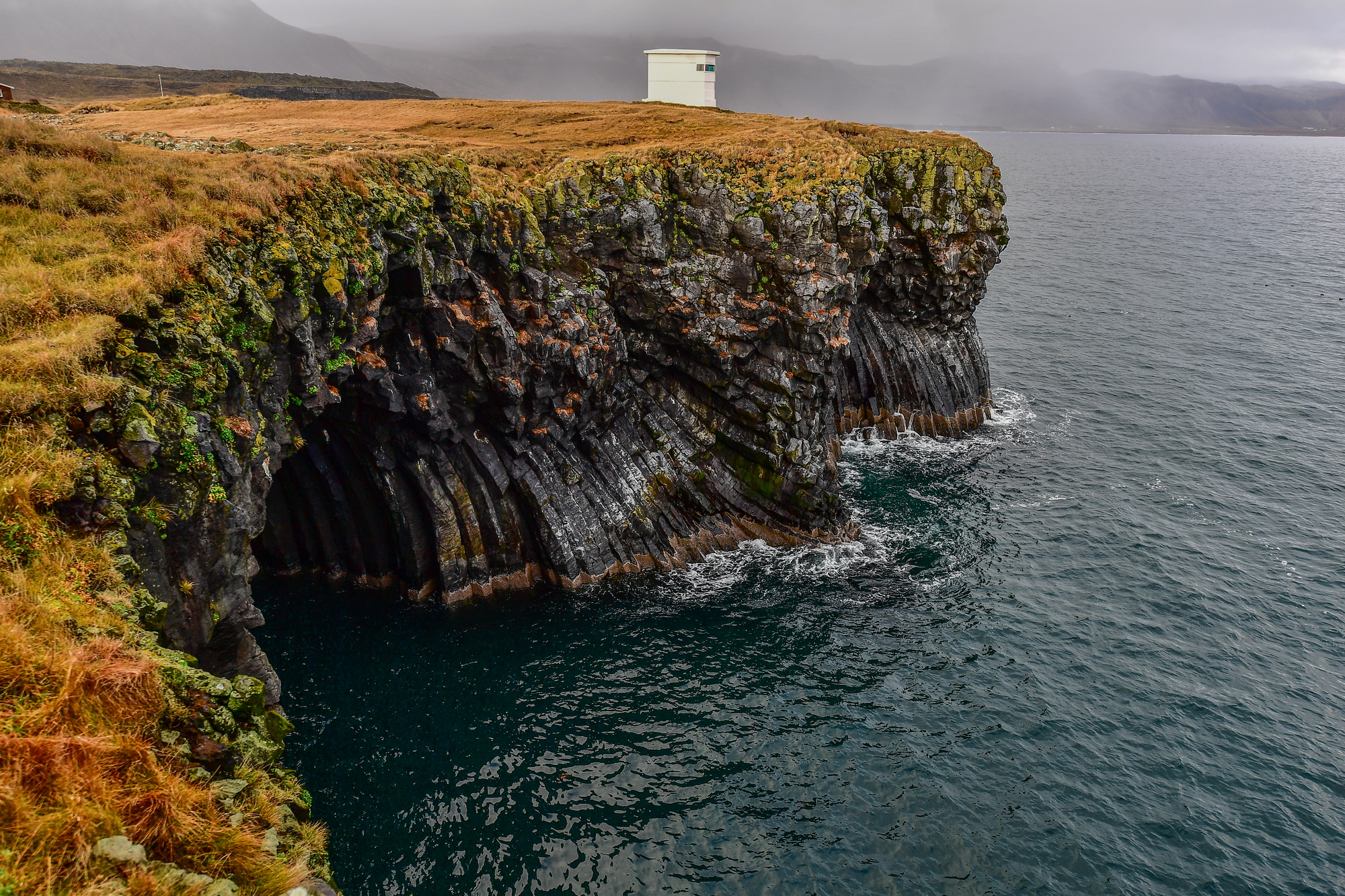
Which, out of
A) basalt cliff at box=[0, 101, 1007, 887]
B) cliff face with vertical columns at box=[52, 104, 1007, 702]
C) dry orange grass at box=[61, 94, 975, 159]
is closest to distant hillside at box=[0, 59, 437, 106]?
dry orange grass at box=[61, 94, 975, 159]

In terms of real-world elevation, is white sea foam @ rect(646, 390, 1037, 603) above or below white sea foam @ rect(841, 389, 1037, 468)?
below

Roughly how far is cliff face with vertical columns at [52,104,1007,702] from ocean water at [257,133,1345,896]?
3.65 m

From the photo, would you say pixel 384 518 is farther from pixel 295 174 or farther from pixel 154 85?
pixel 154 85

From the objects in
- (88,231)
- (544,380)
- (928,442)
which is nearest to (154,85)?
(544,380)

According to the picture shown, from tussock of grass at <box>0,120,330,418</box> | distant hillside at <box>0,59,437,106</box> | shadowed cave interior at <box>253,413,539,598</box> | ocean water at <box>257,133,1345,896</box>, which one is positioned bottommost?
ocean water at <box>257,133,1345,896</box>

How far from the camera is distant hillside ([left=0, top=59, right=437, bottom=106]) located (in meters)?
123

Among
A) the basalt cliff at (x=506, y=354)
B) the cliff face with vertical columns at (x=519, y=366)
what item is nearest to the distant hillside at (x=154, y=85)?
the basalt cliff at (x=506, y=354)

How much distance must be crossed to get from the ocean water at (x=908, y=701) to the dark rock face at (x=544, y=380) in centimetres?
292

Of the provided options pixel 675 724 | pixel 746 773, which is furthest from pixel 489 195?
pixel 746 773

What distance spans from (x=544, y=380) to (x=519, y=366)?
2242 mm

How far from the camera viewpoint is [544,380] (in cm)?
3781

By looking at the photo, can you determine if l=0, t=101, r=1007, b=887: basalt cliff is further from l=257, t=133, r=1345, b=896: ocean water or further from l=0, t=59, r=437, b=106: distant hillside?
l=0, t=59, r=437, b=106: distant hillside

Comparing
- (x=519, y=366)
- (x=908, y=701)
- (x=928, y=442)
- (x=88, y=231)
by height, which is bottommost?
(x=908, y=701)

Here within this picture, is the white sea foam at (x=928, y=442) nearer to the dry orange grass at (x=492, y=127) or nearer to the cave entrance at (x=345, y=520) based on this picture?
the dry orange grass at (x=492, y=127)
